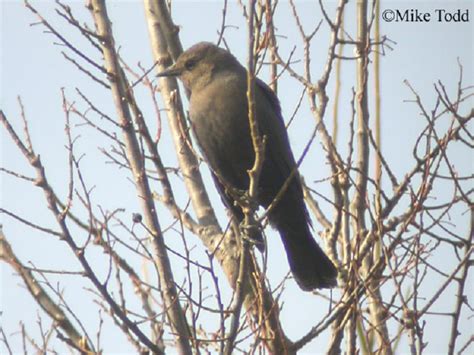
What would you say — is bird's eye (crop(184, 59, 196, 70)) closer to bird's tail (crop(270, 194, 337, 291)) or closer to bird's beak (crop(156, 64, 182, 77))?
bird's beak (crop(156, 64, 182, 77))

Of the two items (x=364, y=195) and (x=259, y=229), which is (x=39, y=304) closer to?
(x=259, y=229)

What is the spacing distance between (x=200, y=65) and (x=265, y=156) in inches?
38.3

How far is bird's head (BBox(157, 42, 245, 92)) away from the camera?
19.3 ft

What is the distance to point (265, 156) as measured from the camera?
5352 mm

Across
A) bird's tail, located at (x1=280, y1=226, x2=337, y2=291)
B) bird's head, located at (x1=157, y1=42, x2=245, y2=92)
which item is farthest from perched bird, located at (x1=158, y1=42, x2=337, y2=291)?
bird's head, located at (x1=157, y1=42, x2=245, y2=92)

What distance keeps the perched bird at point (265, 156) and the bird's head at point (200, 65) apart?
110 millimetres

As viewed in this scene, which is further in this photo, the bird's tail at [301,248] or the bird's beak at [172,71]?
the bird's beak at [172,71]

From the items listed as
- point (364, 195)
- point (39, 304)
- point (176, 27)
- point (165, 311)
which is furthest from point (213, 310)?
point (176, 27)

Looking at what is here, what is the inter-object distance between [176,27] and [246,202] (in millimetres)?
1551

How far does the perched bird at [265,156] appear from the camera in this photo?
539cm

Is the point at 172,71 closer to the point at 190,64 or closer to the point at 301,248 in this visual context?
the point at 190,64

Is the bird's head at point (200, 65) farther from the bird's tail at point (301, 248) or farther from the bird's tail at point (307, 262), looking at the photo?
the bird's tail at point (307, 262)

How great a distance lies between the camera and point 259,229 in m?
4.57

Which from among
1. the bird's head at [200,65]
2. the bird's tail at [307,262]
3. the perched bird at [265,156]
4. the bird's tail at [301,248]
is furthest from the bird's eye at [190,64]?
the bird's tail at [307,262]
